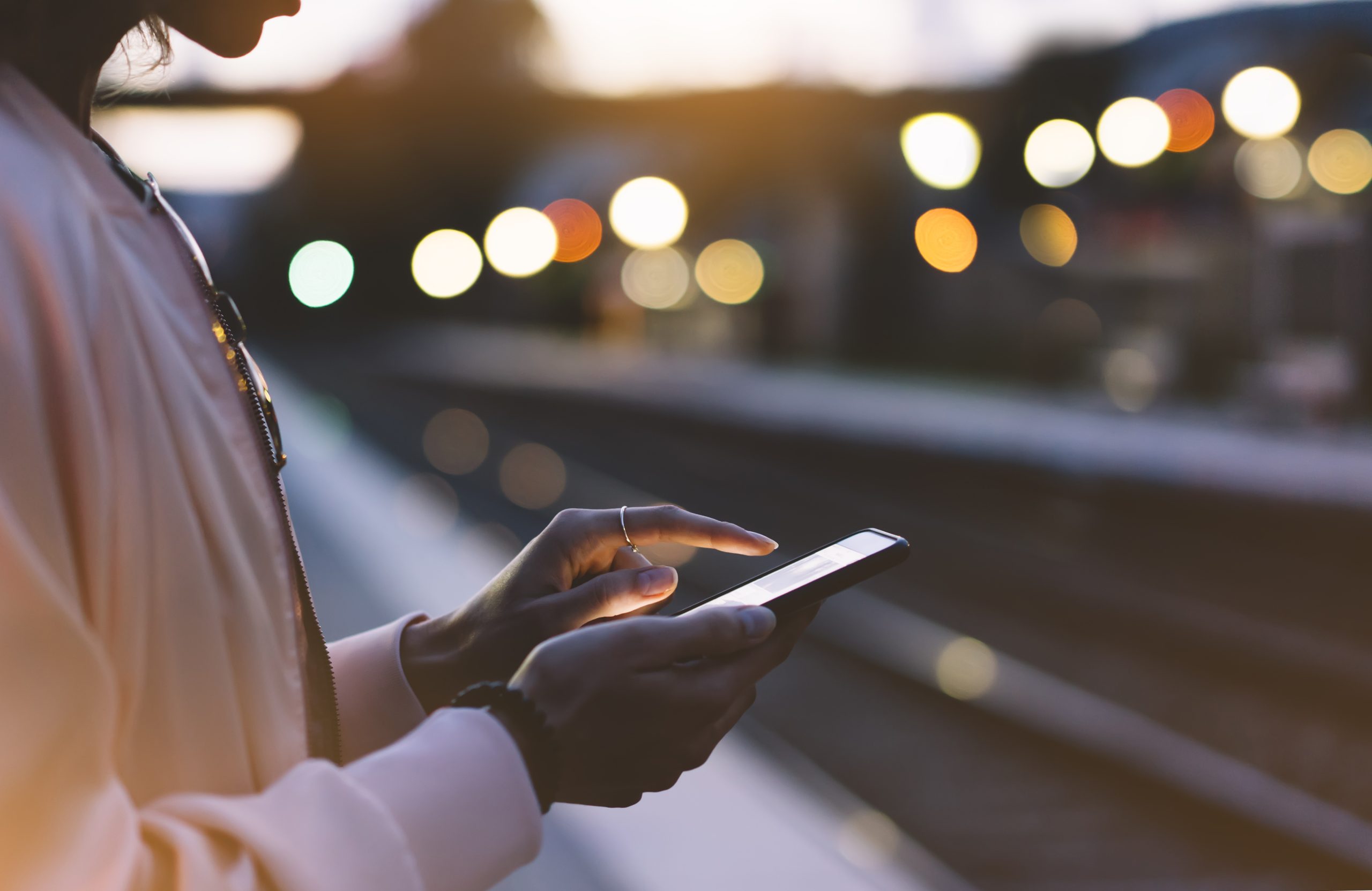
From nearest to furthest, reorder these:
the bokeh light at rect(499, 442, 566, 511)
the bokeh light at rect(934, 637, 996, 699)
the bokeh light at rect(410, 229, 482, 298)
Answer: the bokeh light at rect(934, 637, 996, 699)
the bokeh light at rect(499, 442, 566, 511)
the bokeh light at rect(410, 229, 482, 298)

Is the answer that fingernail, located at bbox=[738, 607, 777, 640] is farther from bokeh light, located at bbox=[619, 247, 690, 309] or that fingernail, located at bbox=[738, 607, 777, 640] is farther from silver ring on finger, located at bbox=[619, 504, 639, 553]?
bokeh light, located at bbox=[619, 247, 690, 309]

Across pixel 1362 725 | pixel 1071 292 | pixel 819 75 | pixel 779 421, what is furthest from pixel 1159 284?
pixel 1362 725

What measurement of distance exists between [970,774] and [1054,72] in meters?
24.0

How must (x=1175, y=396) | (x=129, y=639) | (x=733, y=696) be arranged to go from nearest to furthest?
(x=129, y=639) < (x=733, y=696) < (x=1175, y=396)

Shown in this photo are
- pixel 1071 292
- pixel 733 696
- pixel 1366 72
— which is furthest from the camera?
pixel 1071 292

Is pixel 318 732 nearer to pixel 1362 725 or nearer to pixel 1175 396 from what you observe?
pixel 1362 725

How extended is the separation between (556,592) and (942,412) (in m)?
17.5

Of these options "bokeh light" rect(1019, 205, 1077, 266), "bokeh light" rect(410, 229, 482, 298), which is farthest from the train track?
"bokeh light" rect(410, 229, 482, 298)

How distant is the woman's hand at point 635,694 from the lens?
106 cm

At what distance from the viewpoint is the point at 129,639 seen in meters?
0.88

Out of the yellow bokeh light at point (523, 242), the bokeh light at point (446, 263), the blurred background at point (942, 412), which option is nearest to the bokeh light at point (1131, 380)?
the blurred background at point (942, 412)

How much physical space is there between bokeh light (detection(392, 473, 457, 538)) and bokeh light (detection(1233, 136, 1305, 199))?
1232 cm

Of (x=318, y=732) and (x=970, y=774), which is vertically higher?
(x=318, y=732)

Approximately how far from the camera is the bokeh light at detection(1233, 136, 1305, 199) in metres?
16.5
